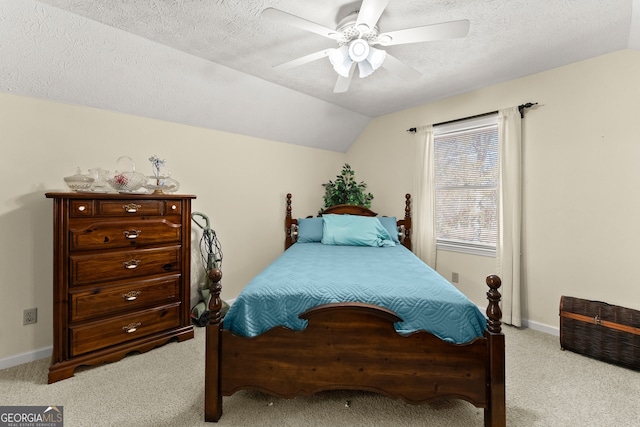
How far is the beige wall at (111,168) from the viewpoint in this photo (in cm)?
202

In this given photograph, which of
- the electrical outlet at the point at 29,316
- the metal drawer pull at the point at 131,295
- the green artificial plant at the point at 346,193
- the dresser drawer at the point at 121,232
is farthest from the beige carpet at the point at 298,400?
the green artificial plant at the point at 346,193

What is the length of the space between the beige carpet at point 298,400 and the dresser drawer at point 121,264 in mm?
651

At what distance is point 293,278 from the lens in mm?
1716

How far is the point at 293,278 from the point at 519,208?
2402 mm

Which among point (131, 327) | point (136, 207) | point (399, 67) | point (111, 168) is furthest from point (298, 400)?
point (111, 168)

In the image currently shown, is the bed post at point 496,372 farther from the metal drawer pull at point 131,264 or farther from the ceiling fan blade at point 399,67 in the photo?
the metal drawer pull at point 131,264

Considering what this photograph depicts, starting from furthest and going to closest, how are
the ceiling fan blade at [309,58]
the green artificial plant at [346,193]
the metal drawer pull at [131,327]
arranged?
1. the green artificial plant at [346,193]
2. the metal drawer pull at [131,327]
3. the ceiling fan blade at [309,58]

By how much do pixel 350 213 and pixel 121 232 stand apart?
2504 mm

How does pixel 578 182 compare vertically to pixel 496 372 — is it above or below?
above

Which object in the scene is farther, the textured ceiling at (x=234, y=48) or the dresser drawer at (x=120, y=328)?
the dresser drawer at (x=120, y=328)

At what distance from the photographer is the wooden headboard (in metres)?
3.58

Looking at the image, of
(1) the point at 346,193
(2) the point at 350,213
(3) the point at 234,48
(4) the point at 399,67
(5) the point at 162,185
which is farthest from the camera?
(1) the point at 346,193

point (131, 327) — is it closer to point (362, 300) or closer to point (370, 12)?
point (362, 300)

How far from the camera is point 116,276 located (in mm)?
2084
